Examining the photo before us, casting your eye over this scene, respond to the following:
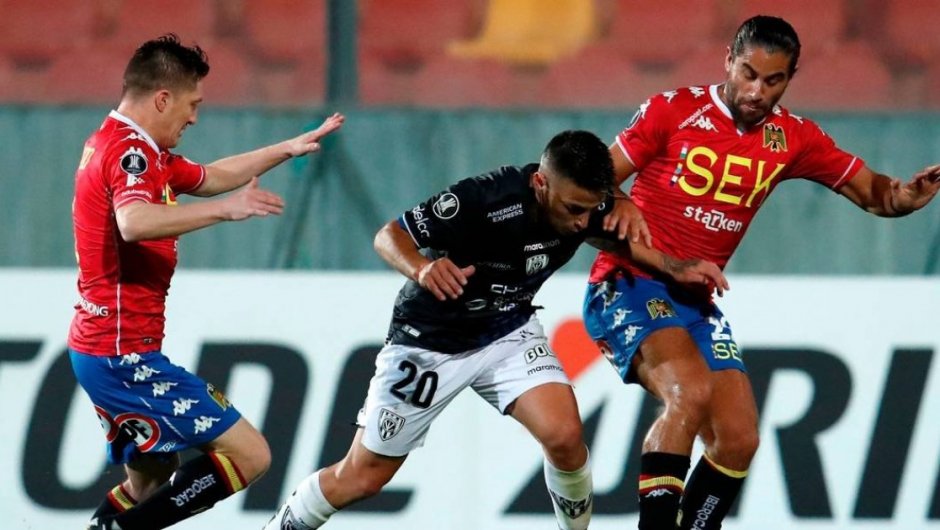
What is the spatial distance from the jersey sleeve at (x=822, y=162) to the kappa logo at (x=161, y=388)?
253 cm

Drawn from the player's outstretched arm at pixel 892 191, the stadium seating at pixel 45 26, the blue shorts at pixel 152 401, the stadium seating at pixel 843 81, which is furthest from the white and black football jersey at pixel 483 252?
the stadium seating at pixel 45 26

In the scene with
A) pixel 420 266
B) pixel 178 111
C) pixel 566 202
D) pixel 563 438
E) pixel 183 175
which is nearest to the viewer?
pixel 420 266

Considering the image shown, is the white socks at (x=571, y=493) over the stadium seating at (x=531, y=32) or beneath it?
beneath

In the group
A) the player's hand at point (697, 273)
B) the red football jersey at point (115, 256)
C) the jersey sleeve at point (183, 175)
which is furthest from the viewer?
the jersey sleeve at point (183, 175)

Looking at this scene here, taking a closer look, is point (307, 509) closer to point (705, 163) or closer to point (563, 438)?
point (563, 438)

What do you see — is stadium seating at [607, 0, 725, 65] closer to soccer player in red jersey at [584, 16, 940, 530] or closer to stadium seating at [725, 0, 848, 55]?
stadium seating at [725, 0, 848, 55]

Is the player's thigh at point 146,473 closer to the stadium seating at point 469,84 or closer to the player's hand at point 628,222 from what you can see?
the player's hand at point 628,222

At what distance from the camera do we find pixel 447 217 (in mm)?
5480

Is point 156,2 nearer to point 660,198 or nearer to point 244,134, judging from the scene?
point 244,134

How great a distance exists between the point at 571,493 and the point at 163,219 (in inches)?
77.5

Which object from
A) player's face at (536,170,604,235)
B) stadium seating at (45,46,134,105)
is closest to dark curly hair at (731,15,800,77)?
player's face at (536,170,604,235)

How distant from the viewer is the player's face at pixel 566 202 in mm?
5277

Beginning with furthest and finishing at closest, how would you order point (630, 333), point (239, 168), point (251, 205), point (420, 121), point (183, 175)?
1. point (420, 121)
2. point (239, 168)
3. point (183, 175)
4. point (630, 333)
5. point (251, 205)

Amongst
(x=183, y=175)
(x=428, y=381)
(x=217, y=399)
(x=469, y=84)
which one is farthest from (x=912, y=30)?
(x=217, y=399)
